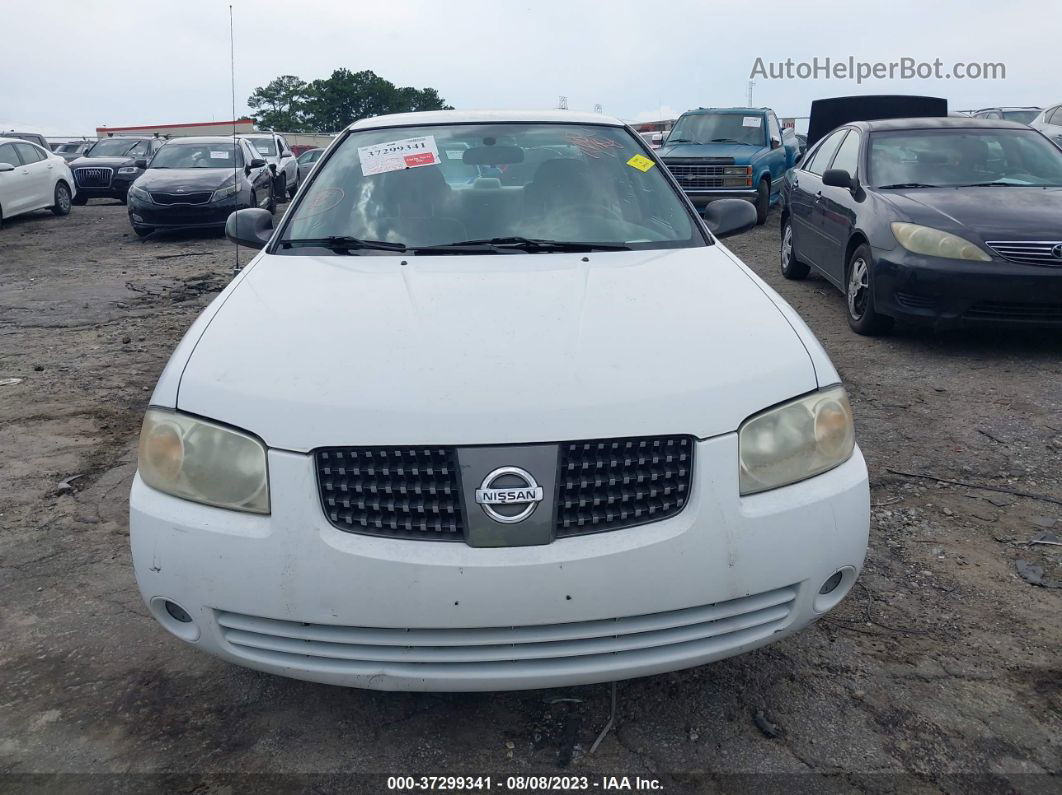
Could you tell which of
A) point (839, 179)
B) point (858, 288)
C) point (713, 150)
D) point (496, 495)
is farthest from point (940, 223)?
point (713, 150)

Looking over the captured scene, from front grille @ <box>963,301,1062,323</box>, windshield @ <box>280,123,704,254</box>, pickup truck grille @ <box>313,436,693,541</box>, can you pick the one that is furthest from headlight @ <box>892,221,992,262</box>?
pickup truck grille @ <box>313,436,693,541</box>

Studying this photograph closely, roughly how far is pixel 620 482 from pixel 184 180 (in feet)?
41.7

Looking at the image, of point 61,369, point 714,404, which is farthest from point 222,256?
point 714,404

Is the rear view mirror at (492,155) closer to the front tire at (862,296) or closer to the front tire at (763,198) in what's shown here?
the front tire at (862,296)

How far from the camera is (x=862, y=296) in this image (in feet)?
20.6

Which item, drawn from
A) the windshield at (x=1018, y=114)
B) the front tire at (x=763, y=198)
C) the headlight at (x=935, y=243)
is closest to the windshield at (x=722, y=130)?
the front tire at (x=763, y=198)

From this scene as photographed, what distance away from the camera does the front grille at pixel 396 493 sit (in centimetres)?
196

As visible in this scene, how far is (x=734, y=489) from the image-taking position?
6.65 ft

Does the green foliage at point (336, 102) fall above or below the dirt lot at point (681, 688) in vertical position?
above

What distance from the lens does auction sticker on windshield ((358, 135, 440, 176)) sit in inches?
138

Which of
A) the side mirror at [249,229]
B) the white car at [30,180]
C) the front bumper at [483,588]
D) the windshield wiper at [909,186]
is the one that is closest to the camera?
the front bumper at [483,588]

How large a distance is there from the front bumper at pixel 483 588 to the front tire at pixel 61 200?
17.0 m

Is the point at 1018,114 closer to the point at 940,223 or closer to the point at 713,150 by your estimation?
the point at 713,150

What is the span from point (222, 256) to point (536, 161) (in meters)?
9.06
